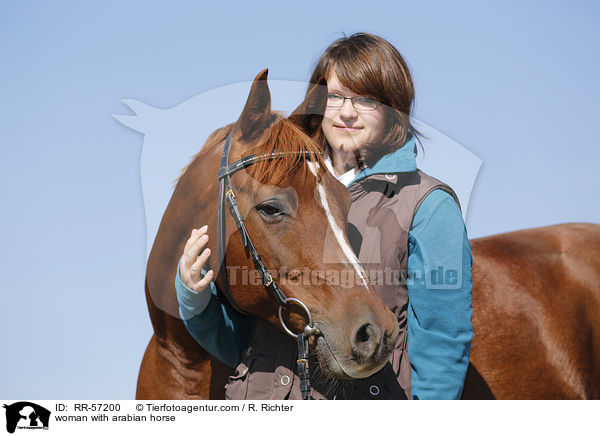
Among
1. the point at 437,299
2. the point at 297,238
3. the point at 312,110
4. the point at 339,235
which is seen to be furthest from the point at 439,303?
the point at 312,110

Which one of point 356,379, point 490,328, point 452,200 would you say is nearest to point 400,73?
point 452,200

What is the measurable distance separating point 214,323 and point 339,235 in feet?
2.15

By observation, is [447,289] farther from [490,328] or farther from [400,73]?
[490,328]

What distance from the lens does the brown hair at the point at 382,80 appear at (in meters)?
2.10

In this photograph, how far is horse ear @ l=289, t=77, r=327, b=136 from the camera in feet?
6.83

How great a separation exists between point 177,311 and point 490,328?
7.47ft

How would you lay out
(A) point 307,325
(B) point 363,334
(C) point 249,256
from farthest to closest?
(C) point 249,256, (A) point 307,325, (B) point 363,334

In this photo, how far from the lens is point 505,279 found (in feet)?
12.1

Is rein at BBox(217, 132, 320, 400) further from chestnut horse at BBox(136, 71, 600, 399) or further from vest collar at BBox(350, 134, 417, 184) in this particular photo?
vest collar at BBox(350, 134, 417, 184)

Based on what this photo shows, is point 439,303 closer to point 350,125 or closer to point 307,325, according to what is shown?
point 307,325

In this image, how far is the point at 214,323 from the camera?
6.71ft

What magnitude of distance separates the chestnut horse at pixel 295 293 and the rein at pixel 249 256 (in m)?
0.02
